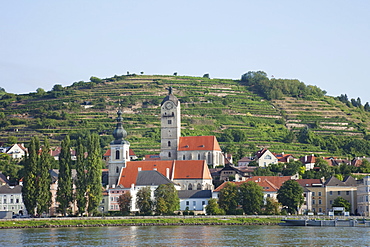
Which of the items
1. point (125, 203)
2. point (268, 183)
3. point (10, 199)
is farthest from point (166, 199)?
point (10, 199)

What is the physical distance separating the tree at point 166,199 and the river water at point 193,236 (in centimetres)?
1002

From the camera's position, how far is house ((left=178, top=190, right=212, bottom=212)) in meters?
98.7

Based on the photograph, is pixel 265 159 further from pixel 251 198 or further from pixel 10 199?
pixel 10 199

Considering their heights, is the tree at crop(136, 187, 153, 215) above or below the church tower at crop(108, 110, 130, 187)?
below

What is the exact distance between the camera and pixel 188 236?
65.8 meters

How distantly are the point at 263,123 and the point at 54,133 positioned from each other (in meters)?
45.3

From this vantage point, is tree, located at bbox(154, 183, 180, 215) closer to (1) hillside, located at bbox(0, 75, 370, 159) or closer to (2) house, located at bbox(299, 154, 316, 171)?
(2) house, located at bbox(299, 154, 316, 171)

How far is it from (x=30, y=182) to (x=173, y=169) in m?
28.4

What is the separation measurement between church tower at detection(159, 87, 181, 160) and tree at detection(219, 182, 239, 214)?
91.2 feet

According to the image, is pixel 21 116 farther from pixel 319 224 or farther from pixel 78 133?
pixel 319 224

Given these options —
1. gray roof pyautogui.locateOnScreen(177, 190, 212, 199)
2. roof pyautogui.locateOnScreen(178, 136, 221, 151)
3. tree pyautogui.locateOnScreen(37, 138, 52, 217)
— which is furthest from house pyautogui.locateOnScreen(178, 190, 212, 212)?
tree pyautogui.locateOnScreen(37, 138, 52, 217)

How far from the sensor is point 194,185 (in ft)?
347

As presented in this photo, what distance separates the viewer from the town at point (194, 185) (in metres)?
89.0

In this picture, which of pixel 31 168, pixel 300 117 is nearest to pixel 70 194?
pixel 31 168
